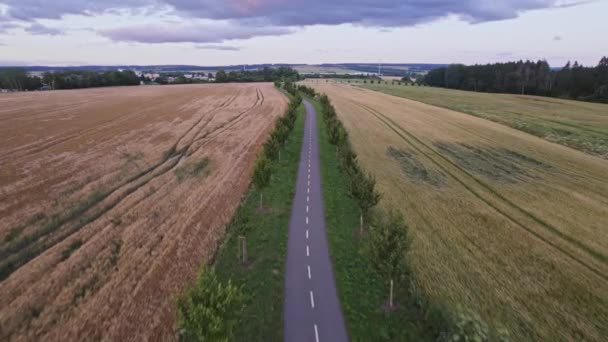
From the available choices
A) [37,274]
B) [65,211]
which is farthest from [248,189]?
[37,274]

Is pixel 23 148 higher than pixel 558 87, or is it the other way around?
pixel 558 87

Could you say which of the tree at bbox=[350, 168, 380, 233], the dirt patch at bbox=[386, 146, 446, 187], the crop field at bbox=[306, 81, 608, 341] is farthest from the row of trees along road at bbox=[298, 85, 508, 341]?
the dirt patch at bbox=[386, 146, 446, 187]

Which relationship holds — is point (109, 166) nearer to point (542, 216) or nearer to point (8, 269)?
point (8, 269)

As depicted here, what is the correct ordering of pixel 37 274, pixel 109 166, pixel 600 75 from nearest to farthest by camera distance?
pixel 37 274 < pixel 109 166 < pixel 600 75

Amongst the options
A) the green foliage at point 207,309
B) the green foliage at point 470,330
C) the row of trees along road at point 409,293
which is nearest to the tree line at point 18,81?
the green foliage at point 207,309

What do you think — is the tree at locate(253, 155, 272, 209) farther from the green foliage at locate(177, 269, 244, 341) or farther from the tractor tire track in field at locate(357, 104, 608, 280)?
the tractor tire track in field at locate(357, 104, 608, 280)
